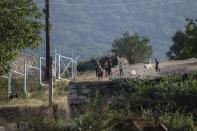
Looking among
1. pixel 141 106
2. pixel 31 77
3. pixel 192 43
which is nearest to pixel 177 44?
pixel 31 77

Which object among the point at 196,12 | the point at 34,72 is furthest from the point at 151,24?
the point at 34,72

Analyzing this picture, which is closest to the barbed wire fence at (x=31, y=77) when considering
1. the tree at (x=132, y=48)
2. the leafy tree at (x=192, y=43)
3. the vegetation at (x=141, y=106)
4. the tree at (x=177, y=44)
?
the vegetation at (x=141, y=106)

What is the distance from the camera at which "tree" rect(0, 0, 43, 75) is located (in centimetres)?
3172

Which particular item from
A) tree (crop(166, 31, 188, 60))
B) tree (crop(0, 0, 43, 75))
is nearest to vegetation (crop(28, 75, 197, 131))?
tree (crop(0, 0, 43, 75))

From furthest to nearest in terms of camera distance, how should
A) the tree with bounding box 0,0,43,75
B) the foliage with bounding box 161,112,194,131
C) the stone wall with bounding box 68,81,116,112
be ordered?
the tree with bounding box 0,0,43,75 → the stone wall with bounding box 68,81,116,112 → the foliage with bounding box 161,112,194,131

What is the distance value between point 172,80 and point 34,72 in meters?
29.7

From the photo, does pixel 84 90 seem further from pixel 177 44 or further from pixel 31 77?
pixel 177 44

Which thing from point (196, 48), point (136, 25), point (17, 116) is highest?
point (136, 25)

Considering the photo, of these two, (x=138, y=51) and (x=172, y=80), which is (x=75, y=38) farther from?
(x=172, y=80)

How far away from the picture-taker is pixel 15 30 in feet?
105

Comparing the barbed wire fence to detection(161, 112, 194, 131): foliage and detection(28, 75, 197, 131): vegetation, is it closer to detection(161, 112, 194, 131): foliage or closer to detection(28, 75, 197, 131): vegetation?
detection(28, 75, 197, 131): vegetation

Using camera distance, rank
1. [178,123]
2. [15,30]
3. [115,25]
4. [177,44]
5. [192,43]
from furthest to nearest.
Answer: [115,25] → [177,44] → [15,30] → [192,43] → [178,123]

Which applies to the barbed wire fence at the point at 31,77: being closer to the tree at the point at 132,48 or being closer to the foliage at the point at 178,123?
the foliage at the point at 178,123

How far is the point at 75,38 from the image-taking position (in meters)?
174
